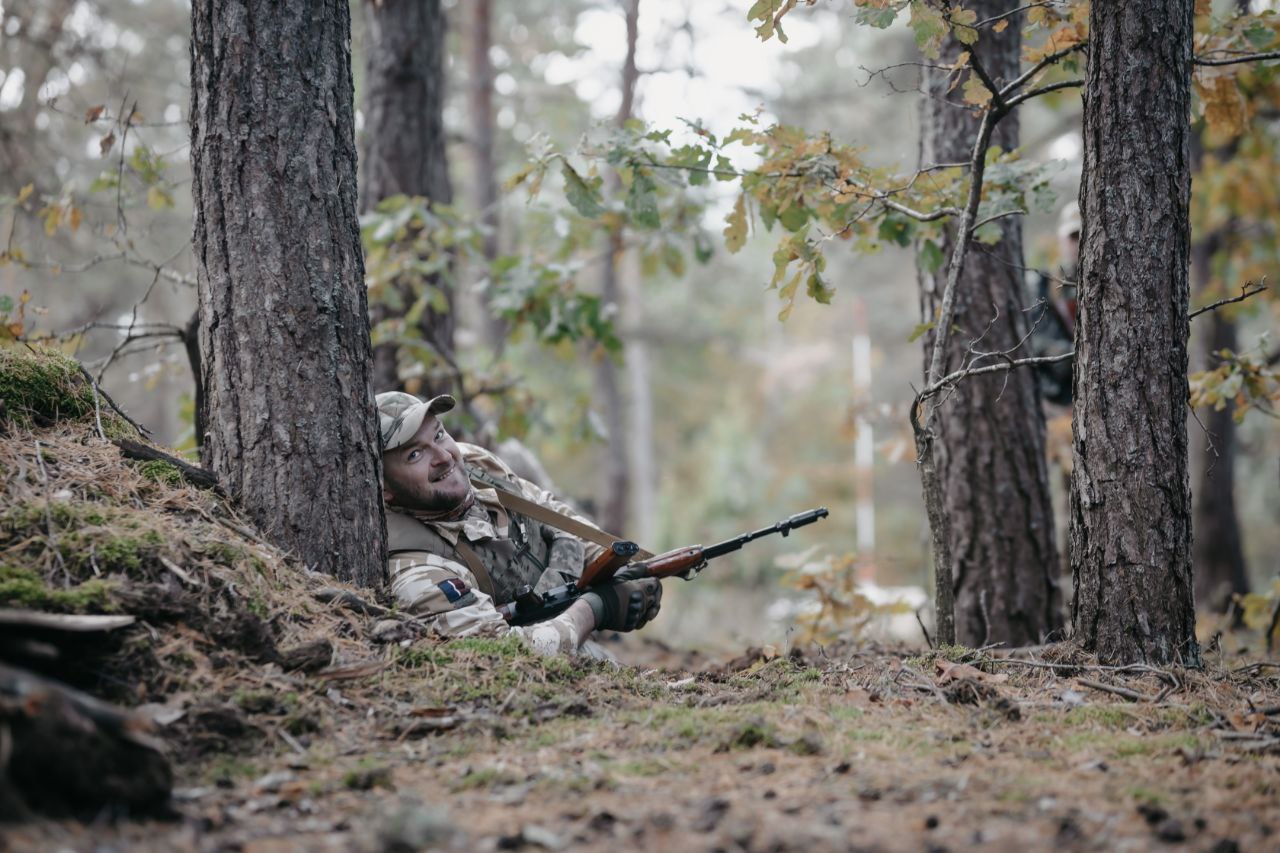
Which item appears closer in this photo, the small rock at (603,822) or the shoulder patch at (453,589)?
the small rock at (603,822)

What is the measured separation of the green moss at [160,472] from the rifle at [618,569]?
4.72 feet

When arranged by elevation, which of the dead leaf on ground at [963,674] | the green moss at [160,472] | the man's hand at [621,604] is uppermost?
the green moss at [160,472]

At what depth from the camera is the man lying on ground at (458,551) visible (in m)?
3.99

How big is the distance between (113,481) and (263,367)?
0.67m

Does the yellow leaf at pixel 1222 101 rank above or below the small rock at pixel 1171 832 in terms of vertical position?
above

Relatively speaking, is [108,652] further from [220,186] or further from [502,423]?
[502,423]

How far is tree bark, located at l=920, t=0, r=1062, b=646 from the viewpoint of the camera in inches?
214

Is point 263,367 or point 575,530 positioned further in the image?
point 575,530

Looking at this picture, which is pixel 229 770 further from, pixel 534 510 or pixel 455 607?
pixel 534 510

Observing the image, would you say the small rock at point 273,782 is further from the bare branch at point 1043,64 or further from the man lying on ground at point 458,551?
the bare branch at point 1043,64

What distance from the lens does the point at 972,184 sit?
4180 millimetres

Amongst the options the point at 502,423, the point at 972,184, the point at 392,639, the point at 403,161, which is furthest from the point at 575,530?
the point at 403,161

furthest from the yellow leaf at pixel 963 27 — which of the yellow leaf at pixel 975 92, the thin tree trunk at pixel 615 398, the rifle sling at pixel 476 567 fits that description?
the thin tree trunk at pixel 615 398

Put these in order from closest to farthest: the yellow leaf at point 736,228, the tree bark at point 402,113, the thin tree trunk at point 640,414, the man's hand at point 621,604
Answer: the man's hand at point 621,604 → the yellow leaf at point 736,228 → the tree bark at point 402,113 → the thin tree trunk at point 640,414
